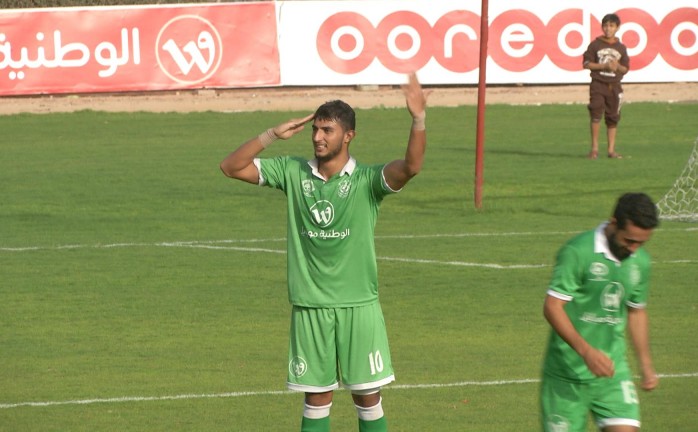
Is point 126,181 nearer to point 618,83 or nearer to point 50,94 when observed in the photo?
point 618,83

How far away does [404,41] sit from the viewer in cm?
3466

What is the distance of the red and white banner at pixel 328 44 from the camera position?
3322cm

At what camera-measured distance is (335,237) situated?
842cm

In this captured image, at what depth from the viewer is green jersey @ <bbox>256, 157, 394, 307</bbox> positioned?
331 inches

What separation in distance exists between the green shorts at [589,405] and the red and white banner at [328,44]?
2681 centimetres

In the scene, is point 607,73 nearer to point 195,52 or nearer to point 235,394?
point 195,52

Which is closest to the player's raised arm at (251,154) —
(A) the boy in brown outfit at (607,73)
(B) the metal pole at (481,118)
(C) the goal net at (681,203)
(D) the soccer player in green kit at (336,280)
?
(D) the soccer player in green kit at (336,280)

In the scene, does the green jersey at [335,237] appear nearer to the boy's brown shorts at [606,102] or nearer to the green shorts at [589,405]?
the green shorts at [589,405]

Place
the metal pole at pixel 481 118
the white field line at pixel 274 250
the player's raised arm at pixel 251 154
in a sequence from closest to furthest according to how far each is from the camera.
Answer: the player's raised arm at pixel 251 154, the white field line at pixel 274 250, the metal pole at pixel 481 118

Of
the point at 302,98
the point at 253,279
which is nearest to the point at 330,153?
the point at 253,279

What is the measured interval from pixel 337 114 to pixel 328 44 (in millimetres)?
26555

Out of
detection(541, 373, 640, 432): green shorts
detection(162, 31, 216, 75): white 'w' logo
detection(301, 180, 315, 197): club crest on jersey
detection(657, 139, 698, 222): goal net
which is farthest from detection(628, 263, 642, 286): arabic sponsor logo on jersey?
detection(162, 31, 216, 75): white 'w' logo

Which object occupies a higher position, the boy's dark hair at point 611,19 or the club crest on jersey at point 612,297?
the boy's dark hair at point 611,19

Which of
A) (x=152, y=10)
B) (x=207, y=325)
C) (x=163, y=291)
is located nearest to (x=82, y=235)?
(x=163, y=291)
